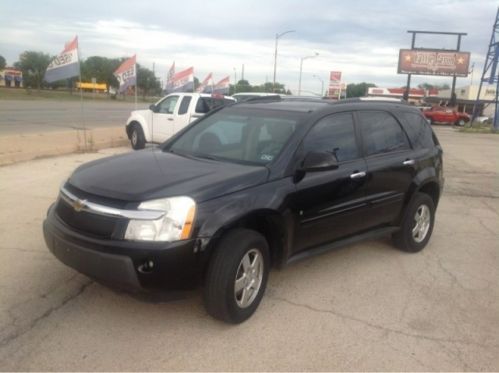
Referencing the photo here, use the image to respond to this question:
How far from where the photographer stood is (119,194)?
346 centimetres

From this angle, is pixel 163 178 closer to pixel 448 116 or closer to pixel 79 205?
pixel 79 205

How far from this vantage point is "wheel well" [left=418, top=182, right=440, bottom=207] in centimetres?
577

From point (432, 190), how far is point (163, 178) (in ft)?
11.9

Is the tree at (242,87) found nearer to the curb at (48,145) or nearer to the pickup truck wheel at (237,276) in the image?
the curb at (48,145)

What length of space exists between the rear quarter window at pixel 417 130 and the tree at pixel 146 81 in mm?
84564

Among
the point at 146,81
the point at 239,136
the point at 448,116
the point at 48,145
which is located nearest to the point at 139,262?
the point at 239,136

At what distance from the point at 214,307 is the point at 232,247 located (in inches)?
17.9

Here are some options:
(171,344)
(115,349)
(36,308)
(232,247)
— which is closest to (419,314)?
(232,247)

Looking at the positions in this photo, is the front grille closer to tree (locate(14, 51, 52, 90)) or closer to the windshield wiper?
the windshield wiper

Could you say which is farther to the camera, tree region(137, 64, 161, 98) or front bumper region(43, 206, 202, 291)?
tree region(137, 64, 161, 98)

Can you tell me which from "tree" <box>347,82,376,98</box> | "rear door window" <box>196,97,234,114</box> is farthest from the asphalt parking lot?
"tree" <box>347,82,376,98</box>

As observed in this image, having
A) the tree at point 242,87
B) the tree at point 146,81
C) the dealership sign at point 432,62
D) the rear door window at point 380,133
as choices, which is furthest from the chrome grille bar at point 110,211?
the tree at point 146,81

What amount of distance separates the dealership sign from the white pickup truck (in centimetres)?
3441

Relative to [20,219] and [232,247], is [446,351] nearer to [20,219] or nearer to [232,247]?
[232,247]
